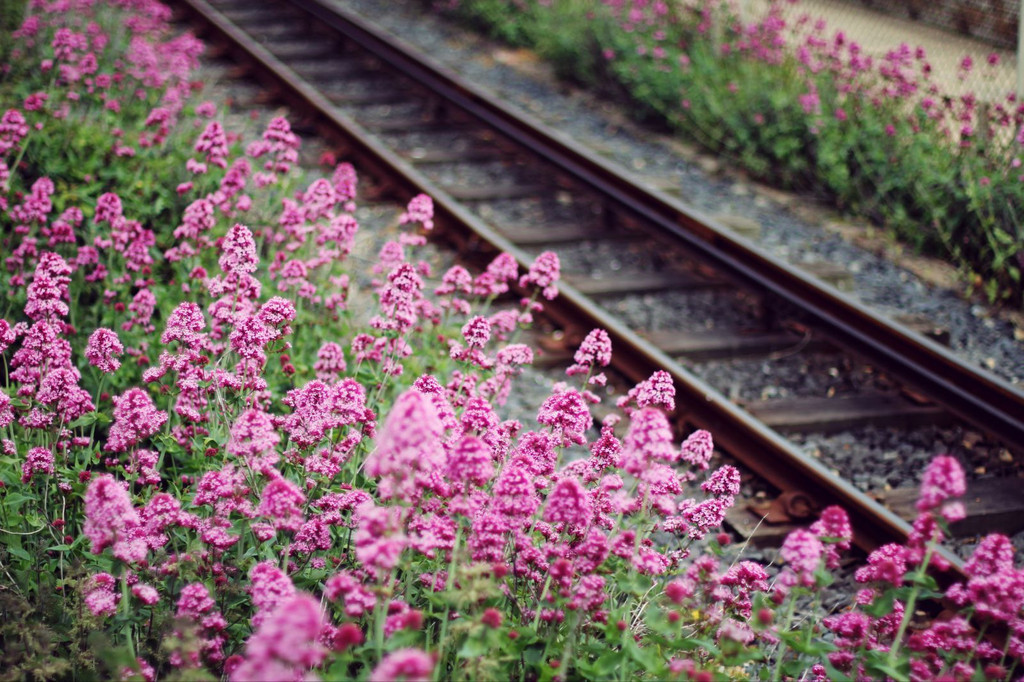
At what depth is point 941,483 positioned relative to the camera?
242 cm

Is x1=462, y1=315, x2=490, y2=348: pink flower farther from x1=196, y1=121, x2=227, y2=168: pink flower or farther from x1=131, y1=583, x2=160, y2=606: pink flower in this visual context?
x1=196, y1=121, x2=227, y2=168: pink flower

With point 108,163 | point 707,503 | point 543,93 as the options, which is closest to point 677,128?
point 543,93

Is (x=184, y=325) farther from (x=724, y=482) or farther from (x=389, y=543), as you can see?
(x=724, y=482)

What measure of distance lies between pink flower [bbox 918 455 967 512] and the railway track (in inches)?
73.4

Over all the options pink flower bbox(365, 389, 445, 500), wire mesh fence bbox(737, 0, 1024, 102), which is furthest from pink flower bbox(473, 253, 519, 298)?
wire mesh fence bbox(737, 0, 1024, 102)

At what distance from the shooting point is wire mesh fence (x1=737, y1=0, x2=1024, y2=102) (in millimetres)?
11336

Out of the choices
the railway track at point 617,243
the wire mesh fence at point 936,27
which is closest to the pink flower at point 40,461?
the railway track at point 617,243

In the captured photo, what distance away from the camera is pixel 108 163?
6492mm

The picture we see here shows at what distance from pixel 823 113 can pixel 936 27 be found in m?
5.73

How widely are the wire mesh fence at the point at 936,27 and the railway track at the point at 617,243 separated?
3.64 m

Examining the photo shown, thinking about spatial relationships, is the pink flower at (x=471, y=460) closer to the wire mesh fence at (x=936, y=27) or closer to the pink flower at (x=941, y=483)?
the pink flower at (x=941, y=483)

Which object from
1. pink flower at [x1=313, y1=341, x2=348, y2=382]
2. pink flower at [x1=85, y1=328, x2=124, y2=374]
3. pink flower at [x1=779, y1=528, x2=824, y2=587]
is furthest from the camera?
pink flower at [x1=313, y1=341, x2=348, y2=382]

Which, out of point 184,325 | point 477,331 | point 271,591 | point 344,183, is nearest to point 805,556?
point 271,591

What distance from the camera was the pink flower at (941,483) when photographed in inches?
95.0
